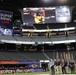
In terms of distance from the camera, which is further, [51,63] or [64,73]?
[64,73]

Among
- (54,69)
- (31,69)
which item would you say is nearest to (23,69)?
(31,69)

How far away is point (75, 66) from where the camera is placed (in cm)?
2883

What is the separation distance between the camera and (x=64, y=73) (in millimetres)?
27750

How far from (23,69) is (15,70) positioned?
1975 millimetres

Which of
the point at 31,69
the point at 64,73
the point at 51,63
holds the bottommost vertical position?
the point at 31,69

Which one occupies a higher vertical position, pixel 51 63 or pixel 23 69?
pixel 51 63

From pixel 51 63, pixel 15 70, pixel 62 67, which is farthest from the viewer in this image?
pixel 15 70

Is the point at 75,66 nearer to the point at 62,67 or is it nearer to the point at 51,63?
the point at 62,67

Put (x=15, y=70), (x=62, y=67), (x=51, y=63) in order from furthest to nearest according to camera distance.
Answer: (x=15, y=70)
(x=62, y=67)
(x=51, y=63)

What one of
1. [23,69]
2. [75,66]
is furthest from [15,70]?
[75,66]

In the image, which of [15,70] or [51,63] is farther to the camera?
[15,70]

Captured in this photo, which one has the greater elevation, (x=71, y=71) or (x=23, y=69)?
(x=71, y=71)

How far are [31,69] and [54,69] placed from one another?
2600cm

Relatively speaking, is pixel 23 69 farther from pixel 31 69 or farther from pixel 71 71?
pixel 71 71
